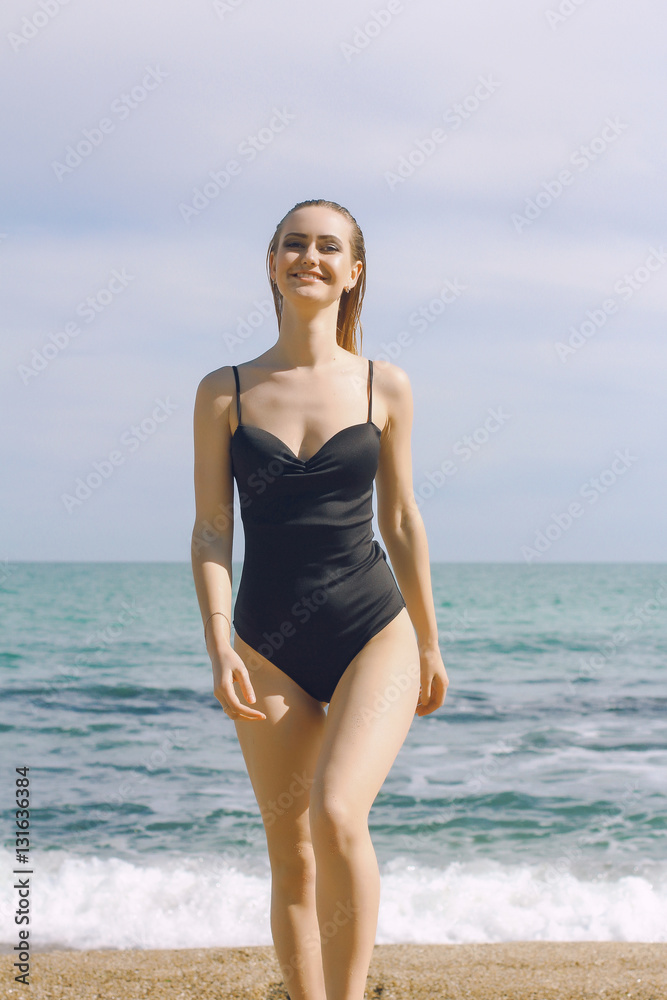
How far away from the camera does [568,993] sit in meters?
4.36

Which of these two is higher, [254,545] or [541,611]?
[254,545]

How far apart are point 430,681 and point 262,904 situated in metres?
4.39

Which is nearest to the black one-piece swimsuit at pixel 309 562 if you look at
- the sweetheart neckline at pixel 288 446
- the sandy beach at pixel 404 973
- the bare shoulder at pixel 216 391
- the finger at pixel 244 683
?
the sweetheart neckline at pixel 288 446

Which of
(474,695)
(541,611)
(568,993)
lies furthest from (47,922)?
(541,611)

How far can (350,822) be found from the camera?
8.30 ft

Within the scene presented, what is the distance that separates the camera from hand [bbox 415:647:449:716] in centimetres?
311

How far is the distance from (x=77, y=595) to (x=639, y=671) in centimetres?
2995

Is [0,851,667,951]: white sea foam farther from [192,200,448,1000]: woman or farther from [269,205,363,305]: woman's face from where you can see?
[269,205,363,305]: woman's face

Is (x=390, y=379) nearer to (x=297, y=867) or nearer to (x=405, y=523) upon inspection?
(x=405, y=523)

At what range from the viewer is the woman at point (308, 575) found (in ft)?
9.12

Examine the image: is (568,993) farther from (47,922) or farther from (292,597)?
(47,922)

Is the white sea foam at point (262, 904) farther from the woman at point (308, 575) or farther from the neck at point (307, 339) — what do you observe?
the neck at point (307, 339)

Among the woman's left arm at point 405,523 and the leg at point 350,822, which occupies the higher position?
the woman's left arm at point 405,523

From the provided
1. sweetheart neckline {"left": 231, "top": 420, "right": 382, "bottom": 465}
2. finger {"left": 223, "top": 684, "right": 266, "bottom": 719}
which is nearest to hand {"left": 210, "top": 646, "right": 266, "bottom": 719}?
finger {"left": 223, "top": 684, "right": 266, "bottom": 719}
